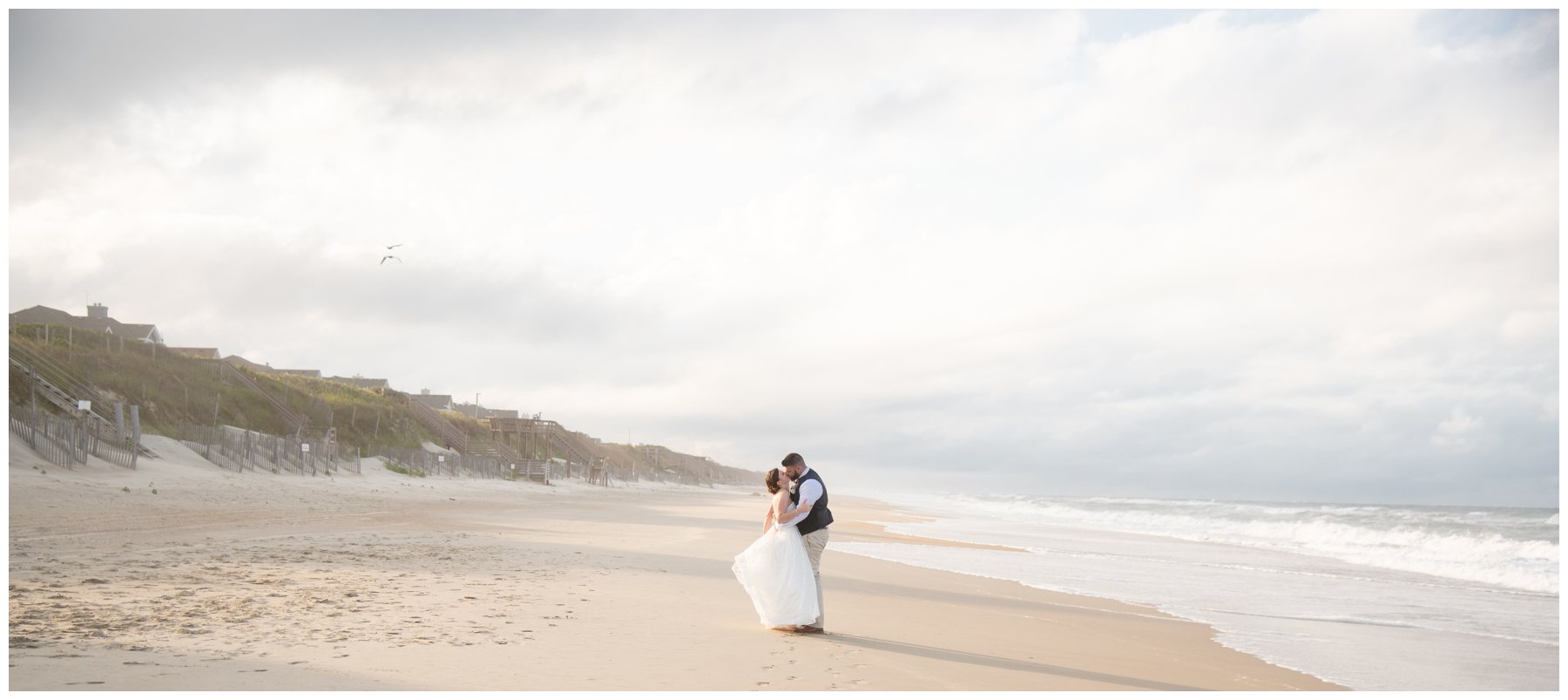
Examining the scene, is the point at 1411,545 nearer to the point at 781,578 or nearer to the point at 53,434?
the point at 781,578

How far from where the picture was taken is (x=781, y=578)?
7.52 m

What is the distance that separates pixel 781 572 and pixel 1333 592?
1030cm

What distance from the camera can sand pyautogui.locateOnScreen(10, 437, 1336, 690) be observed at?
556 centimetres

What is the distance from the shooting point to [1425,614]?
11.4m

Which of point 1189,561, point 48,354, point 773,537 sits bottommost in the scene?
point 1189,561

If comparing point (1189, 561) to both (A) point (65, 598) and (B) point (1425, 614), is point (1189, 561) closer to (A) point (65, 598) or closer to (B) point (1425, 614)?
(B) point (1425, 614)

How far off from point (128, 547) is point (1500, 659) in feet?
46.2

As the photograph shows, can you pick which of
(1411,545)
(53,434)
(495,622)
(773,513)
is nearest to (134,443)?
(53,434)

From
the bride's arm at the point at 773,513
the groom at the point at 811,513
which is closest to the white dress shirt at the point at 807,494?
the groom at the point at 811,513

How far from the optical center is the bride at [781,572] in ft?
24.4

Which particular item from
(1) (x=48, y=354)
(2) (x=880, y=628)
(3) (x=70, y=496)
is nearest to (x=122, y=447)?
(3) (x=70, y=496)

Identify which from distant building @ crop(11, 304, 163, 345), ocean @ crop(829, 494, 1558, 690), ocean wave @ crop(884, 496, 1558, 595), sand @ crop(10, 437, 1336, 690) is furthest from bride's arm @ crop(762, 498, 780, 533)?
distant building @ crop(11, 304, 163, 345)

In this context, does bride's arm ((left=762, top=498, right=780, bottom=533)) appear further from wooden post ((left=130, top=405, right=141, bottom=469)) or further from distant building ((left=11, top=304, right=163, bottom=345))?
distant building ((left=11, top=304, right=163, bottom=345))

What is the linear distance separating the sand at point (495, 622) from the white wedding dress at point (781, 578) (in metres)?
0.20
